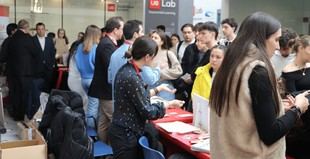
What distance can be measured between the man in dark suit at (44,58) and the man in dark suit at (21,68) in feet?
0.36

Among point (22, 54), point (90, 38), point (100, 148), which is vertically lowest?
point (100, 148)

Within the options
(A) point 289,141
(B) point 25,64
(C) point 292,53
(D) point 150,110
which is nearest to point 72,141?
(D) point 150,110

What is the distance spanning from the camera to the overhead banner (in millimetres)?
6977

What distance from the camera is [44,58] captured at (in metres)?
6.07

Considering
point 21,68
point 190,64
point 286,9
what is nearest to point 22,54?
point 21,68

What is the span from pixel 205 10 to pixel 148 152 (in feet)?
23.8

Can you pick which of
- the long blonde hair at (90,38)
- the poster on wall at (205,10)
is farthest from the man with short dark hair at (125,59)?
the poster on wall at (205,10)

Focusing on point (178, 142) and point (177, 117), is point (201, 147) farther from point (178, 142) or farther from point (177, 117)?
point (177, 117)

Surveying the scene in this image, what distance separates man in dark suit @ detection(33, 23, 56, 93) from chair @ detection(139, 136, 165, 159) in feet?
11.9

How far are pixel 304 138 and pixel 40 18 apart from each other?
29.8 feet

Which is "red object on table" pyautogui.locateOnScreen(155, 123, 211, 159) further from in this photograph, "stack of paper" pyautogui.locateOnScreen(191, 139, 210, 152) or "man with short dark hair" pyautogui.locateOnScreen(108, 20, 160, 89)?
"man with short dark hair" pyautogui.locateOnScreen(108, 20, 160, 89)

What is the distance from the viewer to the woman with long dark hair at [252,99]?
1.57 meters

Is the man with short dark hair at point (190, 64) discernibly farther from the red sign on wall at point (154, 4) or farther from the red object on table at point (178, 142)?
the red sign on wall at point (154, 4)

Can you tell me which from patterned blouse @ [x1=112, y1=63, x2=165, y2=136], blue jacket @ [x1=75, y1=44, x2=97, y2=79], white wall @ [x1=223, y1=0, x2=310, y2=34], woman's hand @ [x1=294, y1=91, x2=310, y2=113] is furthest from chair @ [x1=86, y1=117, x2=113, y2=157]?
white wall @ [x1=223, y1=0, x2=310, y2=34]
